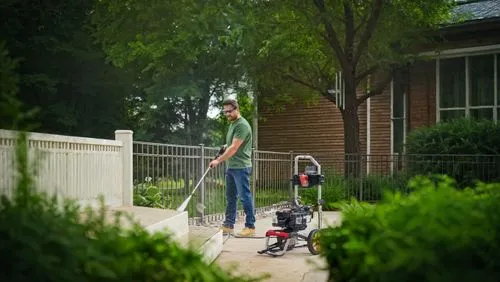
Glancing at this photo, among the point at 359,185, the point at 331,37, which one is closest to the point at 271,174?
the point at 359,185

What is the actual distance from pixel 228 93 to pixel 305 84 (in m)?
5.92

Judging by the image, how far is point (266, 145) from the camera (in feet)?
75.0

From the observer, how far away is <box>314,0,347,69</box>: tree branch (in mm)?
15742

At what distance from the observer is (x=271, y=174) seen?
13727 millimetres

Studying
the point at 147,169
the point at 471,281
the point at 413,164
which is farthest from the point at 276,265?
the point at 413,164

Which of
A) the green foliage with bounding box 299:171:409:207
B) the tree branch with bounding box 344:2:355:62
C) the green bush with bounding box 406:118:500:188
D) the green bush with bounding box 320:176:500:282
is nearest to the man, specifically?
the green foliage with bounding box 299:171:409:207

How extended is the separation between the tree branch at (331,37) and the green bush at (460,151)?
2.74m

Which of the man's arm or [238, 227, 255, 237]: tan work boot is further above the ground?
the man's arm

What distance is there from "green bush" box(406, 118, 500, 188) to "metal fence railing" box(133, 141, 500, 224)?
0.07 feet

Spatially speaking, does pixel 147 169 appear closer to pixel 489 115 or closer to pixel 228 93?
pixel 489 115

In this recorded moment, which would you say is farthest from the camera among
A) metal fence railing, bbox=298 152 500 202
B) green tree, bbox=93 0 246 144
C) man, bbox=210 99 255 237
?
metal fence railing, bbox=298 152 500 202

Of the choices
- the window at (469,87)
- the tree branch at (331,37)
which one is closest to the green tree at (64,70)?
the tree branch at (331,37)

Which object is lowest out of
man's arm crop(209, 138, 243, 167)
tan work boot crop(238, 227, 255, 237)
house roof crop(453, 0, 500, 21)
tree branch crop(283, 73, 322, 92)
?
tan work boot crop(238, 227, 255, 237)

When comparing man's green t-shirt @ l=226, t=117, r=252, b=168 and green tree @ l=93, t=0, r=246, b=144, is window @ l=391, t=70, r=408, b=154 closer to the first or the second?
green tree @ l=93, t=0, r=246, b=144
